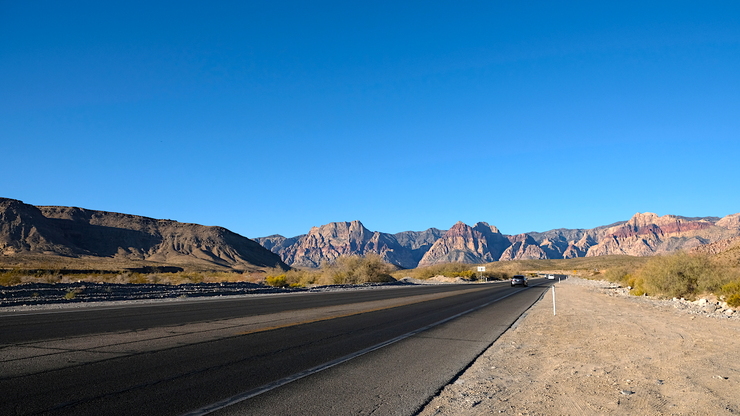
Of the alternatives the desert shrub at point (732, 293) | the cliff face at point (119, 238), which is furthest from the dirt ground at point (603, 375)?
the cliff face at point (119, 238)

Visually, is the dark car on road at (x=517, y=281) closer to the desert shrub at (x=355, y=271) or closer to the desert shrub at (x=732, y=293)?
the desert shrub at (x=355, y=271)

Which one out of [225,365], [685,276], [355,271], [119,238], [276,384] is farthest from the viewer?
[119,238]

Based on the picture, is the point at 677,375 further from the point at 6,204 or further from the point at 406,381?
the point at 6,204

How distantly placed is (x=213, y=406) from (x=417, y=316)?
1145 cm

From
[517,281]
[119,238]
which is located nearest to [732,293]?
[517,281]

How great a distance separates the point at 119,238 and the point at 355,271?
270ft

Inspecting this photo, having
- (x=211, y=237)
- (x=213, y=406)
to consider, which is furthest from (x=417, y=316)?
(x=211, y=237)

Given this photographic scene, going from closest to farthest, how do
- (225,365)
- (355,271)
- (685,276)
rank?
1. (225,365)
2. (685,276)
3. (355,271)

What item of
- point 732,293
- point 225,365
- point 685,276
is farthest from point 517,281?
point 225,365

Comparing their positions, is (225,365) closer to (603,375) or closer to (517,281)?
(603,375)

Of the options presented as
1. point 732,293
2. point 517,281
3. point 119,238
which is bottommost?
point 517,281

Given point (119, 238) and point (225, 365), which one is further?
point (119, 238)

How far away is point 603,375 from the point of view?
7059mm

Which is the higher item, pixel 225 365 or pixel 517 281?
pixel 225 365
